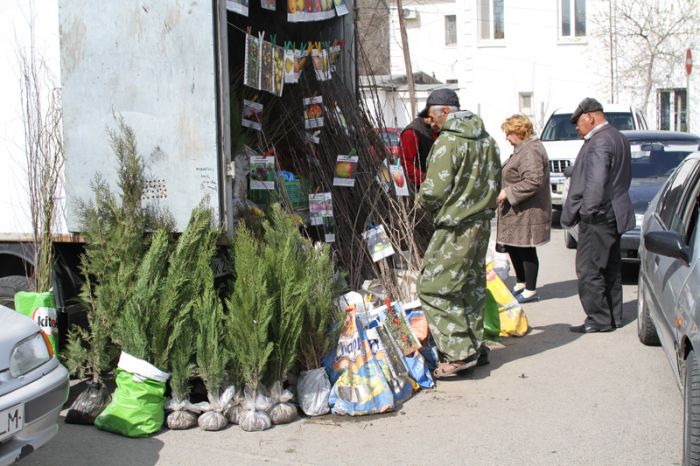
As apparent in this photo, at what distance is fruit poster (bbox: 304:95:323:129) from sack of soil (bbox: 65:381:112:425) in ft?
9.59

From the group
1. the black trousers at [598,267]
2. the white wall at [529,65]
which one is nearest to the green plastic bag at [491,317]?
the black trousers at [598,267]

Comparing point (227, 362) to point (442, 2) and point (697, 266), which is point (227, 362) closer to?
point (697, 266)

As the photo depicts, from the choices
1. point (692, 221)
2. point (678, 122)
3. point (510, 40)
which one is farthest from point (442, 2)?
point (692, 221)

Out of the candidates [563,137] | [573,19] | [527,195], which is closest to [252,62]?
[527,195]

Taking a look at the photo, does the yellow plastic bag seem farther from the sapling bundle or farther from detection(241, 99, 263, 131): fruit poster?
the sapling bundle

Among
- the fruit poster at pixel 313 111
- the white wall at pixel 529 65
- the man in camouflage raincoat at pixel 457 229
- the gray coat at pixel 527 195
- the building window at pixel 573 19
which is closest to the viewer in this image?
the man in camouflage raincoat at pixel 457 229

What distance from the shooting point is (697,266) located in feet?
15.6

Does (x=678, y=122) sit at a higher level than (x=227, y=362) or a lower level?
higher

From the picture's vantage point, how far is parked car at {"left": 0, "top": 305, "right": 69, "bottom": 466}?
4.01 metres

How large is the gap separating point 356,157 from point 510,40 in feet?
80.3

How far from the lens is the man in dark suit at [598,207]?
23.1ft

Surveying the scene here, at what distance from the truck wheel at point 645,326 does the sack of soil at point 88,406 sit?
405 centimetres

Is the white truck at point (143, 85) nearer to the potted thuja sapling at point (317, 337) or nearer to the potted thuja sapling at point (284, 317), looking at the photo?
the potted thuja sapling at point (284, 317)

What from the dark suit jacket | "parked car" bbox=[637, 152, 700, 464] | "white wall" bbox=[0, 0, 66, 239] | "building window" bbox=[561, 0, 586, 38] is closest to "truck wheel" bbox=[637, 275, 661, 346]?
"parked car" bbox=[637, 152, 700, 464]
